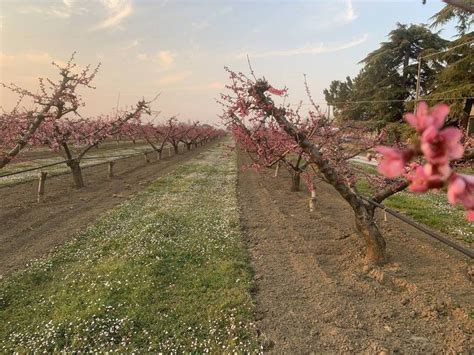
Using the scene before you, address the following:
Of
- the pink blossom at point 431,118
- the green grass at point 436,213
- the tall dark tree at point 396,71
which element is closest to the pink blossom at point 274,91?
the green grass at point 436,213

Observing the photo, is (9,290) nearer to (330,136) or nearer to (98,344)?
(98,344)

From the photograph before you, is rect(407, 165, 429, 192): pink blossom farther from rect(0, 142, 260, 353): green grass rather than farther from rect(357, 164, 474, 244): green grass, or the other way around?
rect(357, 164, 474, 244): green grass

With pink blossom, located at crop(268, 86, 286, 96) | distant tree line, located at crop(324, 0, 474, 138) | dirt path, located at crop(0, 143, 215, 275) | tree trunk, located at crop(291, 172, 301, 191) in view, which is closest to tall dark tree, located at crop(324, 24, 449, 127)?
distant tree line, located at crop(324, 0, 474, 138)

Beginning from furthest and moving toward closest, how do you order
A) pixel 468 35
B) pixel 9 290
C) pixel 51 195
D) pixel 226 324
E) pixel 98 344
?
pixel 468 35 → pixel 51 195 → pixel 9 290 → pixel 226 324 → pixel 98 344

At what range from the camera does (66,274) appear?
7297mm

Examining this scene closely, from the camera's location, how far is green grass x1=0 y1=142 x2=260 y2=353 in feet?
16.7

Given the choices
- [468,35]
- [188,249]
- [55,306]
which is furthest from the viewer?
[468,35]

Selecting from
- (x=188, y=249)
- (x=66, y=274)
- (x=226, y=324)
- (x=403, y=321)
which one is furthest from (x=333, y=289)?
(x=66, y=274)

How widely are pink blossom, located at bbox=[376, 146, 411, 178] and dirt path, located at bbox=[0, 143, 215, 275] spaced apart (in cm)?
886

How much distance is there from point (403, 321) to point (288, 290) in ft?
6.47

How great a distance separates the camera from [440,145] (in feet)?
3.31

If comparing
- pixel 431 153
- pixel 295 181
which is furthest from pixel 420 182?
pixel 295 181

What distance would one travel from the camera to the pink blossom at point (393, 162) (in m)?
0.99

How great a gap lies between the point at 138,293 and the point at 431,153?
6193 mm
